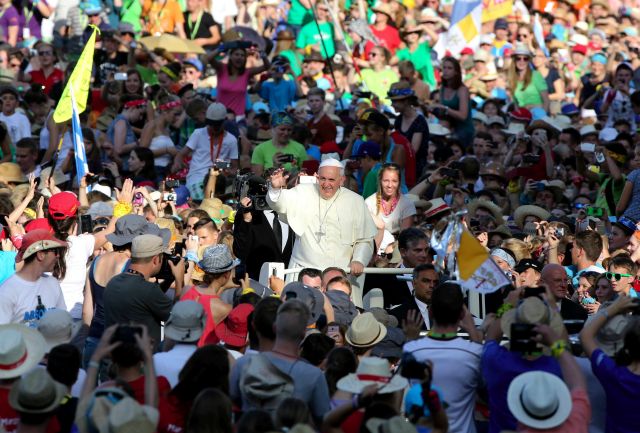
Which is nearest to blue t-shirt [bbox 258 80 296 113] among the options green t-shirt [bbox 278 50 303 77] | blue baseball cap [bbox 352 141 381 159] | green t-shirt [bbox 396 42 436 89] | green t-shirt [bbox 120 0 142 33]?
green t-shirt [bbox 278 50 303 77]

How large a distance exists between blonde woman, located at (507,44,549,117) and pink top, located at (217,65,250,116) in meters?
3.58

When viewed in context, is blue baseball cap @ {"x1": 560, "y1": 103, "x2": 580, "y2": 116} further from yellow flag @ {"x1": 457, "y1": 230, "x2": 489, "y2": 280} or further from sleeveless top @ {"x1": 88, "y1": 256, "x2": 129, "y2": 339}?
yellow flag @ {"x1": 457, "y1": 230, "x2": 489, "y2": 280}

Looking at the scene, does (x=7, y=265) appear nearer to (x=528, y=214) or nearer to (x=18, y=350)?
(x=18, y=350)

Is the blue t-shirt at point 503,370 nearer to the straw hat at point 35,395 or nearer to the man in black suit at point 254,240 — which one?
the straw hat at point 35,395

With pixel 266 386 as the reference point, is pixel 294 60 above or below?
below

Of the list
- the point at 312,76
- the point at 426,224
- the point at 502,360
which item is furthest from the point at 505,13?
the point at 502,360

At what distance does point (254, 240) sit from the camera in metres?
11.6

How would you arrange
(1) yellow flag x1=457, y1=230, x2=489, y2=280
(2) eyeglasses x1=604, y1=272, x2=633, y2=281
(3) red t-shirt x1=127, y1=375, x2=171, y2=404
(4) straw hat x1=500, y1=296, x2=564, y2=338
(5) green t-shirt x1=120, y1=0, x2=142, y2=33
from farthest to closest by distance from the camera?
1. (5) green t-shirt x1=120, y1=0, x2=142, y2=33
2. (2) eyeglasses x1=604, y1=272, x2=633, y2=281
3. (1) yellow flag x1=457, y1=230, x2=489, y2=280
4. (4) straw hat x1=500, y1=296, x2=564, y2=338
5. (3) red t-shirt x1=127, y1=375, x2=171, y2=404

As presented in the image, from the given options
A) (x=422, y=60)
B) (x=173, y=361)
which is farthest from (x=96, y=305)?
(x=422, y=60)

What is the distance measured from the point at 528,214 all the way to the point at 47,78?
29.0ft

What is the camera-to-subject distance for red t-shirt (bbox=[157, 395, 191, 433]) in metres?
6.73

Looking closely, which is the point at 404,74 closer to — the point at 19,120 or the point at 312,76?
the point at 312,76

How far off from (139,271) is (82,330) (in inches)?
34.6

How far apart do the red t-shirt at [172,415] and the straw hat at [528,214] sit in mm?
6518
